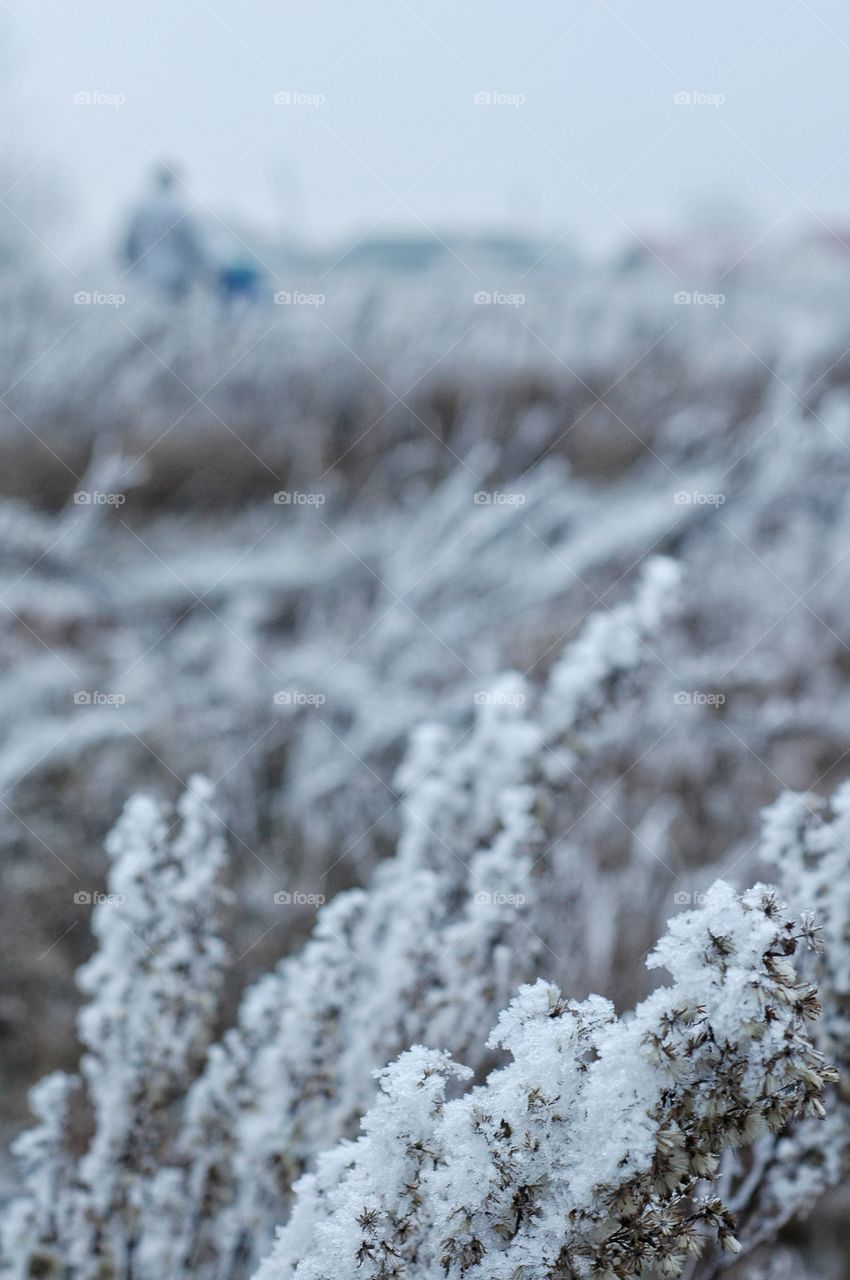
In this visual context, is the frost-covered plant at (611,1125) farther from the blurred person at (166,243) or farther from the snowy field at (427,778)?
the blurred person at (166,243)

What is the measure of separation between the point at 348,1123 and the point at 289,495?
4.59 meters

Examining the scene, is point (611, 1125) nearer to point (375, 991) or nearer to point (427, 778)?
point (375, 991)

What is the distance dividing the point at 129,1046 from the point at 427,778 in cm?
78

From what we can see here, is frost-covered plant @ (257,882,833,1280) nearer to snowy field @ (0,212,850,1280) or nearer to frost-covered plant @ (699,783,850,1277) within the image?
snowy field @ (0,212,850,1280)

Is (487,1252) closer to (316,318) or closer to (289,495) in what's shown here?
(289,495)

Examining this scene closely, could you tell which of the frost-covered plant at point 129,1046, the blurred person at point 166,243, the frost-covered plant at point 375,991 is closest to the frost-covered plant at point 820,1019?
the frost-covered plant at point 375,991

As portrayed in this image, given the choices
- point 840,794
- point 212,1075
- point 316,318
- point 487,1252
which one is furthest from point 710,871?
point 316,318

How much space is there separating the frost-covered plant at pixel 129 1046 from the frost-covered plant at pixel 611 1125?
0.81m

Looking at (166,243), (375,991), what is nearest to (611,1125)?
(375,991)

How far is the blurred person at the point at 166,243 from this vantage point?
642cm

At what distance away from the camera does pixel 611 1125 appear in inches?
38.5

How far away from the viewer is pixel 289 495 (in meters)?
6.05

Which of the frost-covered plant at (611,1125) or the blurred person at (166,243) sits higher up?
the blurred person at (166,243)

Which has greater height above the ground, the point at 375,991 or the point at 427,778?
the point at 427,778
